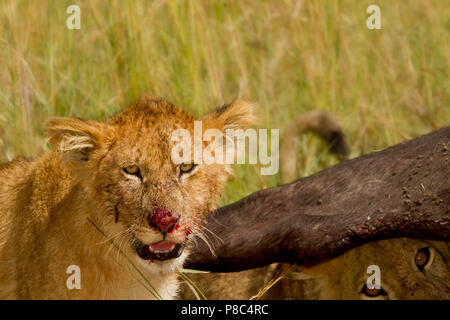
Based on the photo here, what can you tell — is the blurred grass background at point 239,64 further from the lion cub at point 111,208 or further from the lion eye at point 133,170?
the lion eye at point 133,170

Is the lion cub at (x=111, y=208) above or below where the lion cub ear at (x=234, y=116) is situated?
below

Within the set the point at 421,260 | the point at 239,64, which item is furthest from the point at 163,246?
the point at 239,64

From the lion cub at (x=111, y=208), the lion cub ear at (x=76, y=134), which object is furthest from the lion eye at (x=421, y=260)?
the lion cub ear at (x=76, y=134)

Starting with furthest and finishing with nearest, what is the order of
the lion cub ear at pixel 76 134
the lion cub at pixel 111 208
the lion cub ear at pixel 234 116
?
the lion cub ear at pixel 234 116 < the lion cub ear at pixel 76 134 < the lion cub at pixel 111 208

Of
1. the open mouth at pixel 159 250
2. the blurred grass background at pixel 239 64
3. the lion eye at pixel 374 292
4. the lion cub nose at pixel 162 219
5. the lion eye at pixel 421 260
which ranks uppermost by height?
the blurred grass background at pixel 239 64

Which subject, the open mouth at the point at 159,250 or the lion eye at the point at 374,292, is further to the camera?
the lion eye at the point at 374,292

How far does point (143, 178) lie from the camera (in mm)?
3326

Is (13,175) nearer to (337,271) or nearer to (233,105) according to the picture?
(233,105)

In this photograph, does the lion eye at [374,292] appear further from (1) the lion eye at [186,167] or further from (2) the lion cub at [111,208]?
(1) the lion eye at [186,167]

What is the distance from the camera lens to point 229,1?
6.71 m

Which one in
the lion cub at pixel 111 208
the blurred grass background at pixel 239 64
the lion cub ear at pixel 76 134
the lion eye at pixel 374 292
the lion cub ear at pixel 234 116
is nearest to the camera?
the lion cub at pixel 111 208

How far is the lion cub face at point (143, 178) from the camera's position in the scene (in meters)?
3.29

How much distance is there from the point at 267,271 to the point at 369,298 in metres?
0.64

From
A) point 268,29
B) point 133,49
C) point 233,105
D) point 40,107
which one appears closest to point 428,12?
point 268,29
